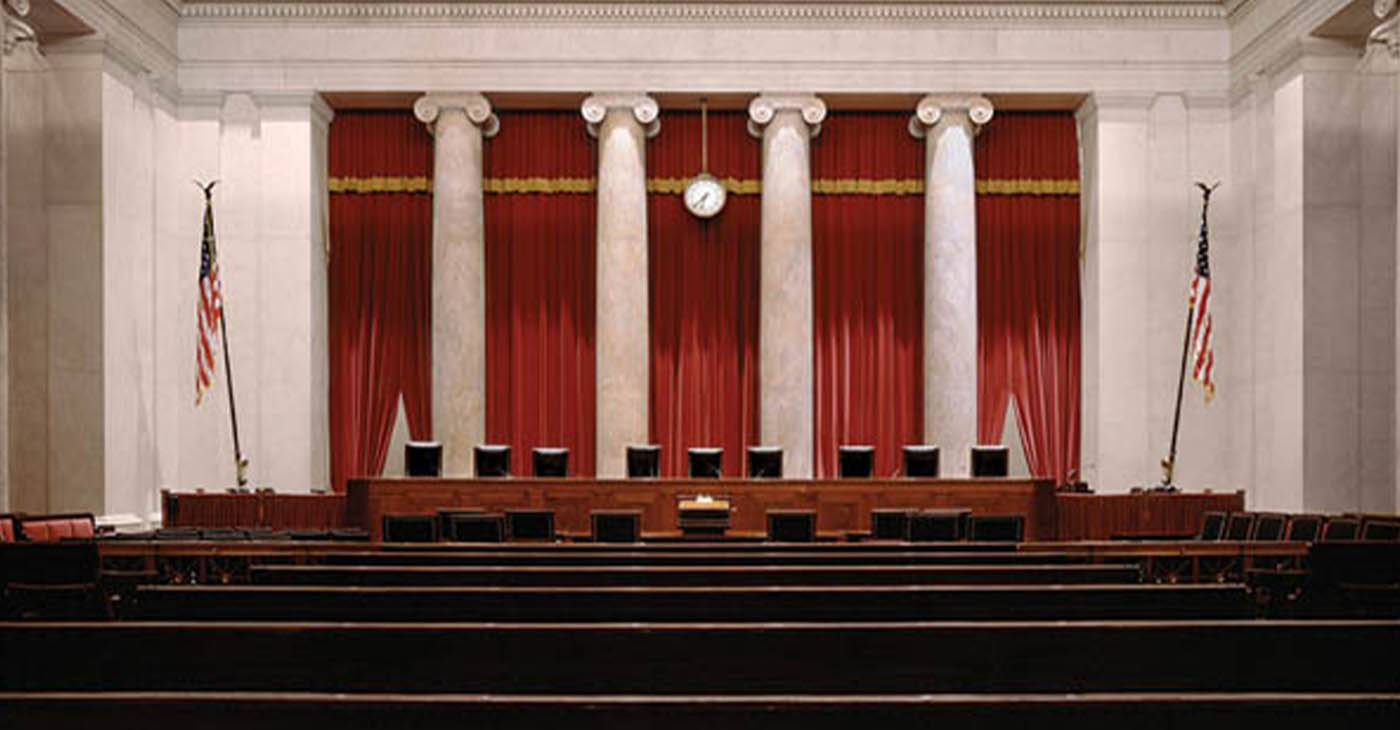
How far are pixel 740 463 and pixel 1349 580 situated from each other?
1011 cm

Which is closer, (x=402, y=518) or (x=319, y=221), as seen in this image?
(x=402, y=518)

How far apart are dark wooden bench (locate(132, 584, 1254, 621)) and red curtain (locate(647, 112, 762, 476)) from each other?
12.0 meters

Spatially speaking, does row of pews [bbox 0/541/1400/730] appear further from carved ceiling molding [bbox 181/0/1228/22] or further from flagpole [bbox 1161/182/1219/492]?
carved ceiling molding [bbox 181/0/1228/22]

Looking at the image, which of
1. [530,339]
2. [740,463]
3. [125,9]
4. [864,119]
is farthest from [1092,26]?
[125,9]

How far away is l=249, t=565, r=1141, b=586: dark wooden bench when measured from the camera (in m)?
5.78

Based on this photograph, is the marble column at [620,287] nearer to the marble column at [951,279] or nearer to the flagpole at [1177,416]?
the marble column at [951,279]

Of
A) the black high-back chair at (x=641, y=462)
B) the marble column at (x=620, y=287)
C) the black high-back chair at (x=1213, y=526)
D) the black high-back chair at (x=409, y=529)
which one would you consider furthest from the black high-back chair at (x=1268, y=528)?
the marble column at (x=620, y=287)

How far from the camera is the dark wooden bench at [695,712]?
Answer: 2797mm

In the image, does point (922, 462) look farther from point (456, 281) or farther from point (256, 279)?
point (256, 279)

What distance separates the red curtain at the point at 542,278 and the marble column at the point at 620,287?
29.0 inches

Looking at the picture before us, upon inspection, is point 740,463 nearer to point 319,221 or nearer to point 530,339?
point 530,339

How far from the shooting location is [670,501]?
12.9 m

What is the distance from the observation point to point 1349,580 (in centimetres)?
754

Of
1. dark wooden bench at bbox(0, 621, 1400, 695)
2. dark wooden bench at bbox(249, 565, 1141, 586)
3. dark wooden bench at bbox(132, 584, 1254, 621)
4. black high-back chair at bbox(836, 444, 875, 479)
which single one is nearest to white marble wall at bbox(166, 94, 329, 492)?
black high-back chair at bbox(836, 444, 875, 479)
